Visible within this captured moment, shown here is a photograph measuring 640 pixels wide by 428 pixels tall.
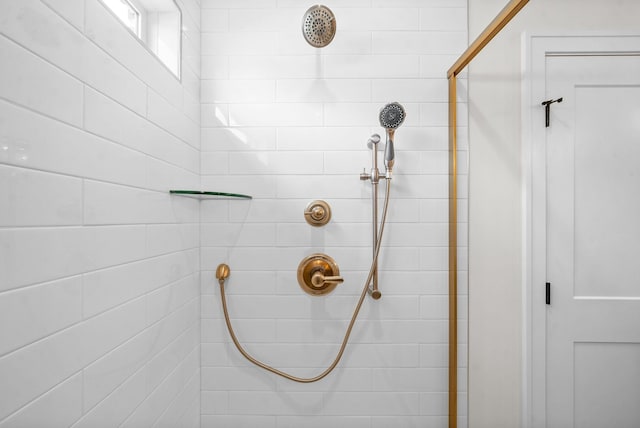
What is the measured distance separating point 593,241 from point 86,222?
1.04m

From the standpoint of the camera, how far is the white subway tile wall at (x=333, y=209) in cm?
120

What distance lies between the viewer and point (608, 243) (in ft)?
1.97

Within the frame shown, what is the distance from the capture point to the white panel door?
1.83 ft

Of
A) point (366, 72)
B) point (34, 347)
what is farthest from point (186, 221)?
point (366, 72)

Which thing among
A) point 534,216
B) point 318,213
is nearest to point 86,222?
point 318,213

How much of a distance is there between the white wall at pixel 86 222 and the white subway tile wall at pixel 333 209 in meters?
0.25

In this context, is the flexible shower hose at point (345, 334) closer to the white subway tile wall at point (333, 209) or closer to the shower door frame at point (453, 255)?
the white subway tile wall at point (333, 209)

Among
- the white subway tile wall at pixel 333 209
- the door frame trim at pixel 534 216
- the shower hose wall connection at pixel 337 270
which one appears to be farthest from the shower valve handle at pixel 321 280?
the door frame trim at pixel 534 216

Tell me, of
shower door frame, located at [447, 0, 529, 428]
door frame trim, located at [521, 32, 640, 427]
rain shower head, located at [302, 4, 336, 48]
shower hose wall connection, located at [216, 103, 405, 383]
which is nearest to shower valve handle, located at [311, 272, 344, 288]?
shower hose wall connection, located at [216, 103, 405, 383]

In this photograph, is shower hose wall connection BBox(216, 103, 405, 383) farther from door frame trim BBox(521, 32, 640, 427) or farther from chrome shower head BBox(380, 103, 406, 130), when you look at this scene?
door frame trim BBox(521, 32, 640, 427)

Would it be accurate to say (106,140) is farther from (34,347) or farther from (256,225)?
(256,225)

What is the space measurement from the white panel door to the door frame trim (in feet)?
0.06

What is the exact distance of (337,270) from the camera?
1195 mm

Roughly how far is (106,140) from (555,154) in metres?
1.00
